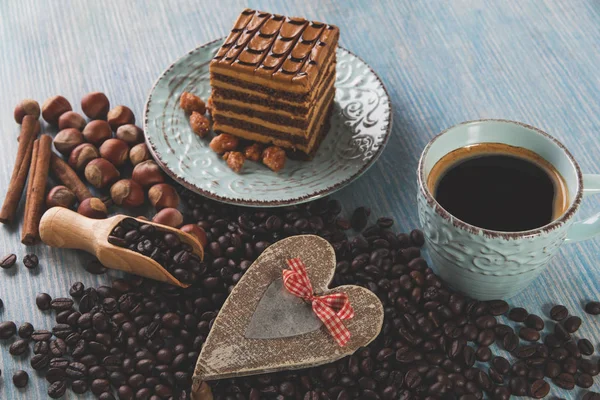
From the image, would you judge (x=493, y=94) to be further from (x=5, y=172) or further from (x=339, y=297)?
(x=5, y=172)

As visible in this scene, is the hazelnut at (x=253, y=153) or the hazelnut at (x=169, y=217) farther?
the hazelnut at (x=253, y=153)

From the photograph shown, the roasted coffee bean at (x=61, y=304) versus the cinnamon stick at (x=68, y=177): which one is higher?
the cinnamon stick at (x=68, y=177)

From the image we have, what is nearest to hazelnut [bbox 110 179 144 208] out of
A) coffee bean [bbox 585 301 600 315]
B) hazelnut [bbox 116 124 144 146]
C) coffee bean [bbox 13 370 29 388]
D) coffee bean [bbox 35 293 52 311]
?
hazelnut [bbox 116 124 144 146]

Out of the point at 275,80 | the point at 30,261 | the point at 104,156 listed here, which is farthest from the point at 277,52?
the point at 30,261

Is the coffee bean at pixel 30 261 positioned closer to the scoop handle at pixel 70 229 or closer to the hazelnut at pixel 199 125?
the scoop handle at pixel 70 229

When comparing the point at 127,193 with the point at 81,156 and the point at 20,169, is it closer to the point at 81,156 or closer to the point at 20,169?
the point at 81,156

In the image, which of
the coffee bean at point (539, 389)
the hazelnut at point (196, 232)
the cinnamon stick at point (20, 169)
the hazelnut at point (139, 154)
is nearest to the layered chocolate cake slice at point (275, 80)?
the hazelnut at point (139, 154)
